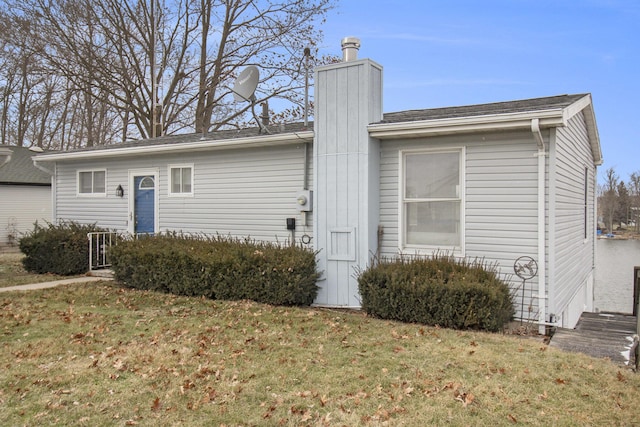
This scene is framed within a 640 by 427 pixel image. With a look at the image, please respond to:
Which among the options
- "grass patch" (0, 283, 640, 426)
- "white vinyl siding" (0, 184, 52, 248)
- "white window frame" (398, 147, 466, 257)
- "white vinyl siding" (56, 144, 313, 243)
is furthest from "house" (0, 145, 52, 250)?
"white window frame" (398, 147, 466, 257)

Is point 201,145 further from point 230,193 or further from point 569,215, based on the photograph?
point 569,215

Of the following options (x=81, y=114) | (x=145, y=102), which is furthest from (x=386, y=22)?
(x=81, y=114)

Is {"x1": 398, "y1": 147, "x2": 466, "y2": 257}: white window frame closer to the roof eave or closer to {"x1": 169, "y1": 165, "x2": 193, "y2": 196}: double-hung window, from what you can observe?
the roof eave

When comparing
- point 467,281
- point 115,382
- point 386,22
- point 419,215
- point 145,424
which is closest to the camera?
point 145,424

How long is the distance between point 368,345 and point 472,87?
1076cm

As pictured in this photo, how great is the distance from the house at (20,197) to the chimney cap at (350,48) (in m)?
18.8

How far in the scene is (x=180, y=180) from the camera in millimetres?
10609

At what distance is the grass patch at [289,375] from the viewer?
3881 millimetres

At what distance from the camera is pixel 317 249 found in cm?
802

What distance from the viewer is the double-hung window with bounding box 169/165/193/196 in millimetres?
10461

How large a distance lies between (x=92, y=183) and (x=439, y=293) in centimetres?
915

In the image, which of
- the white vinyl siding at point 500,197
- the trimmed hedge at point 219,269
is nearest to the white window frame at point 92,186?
the trimmed hedge at point 219,269

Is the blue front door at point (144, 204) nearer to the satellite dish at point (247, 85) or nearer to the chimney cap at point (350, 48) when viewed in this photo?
the satellite dish at point (247, 85)

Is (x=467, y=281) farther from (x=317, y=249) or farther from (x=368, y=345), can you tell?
(x=317, y=249)
